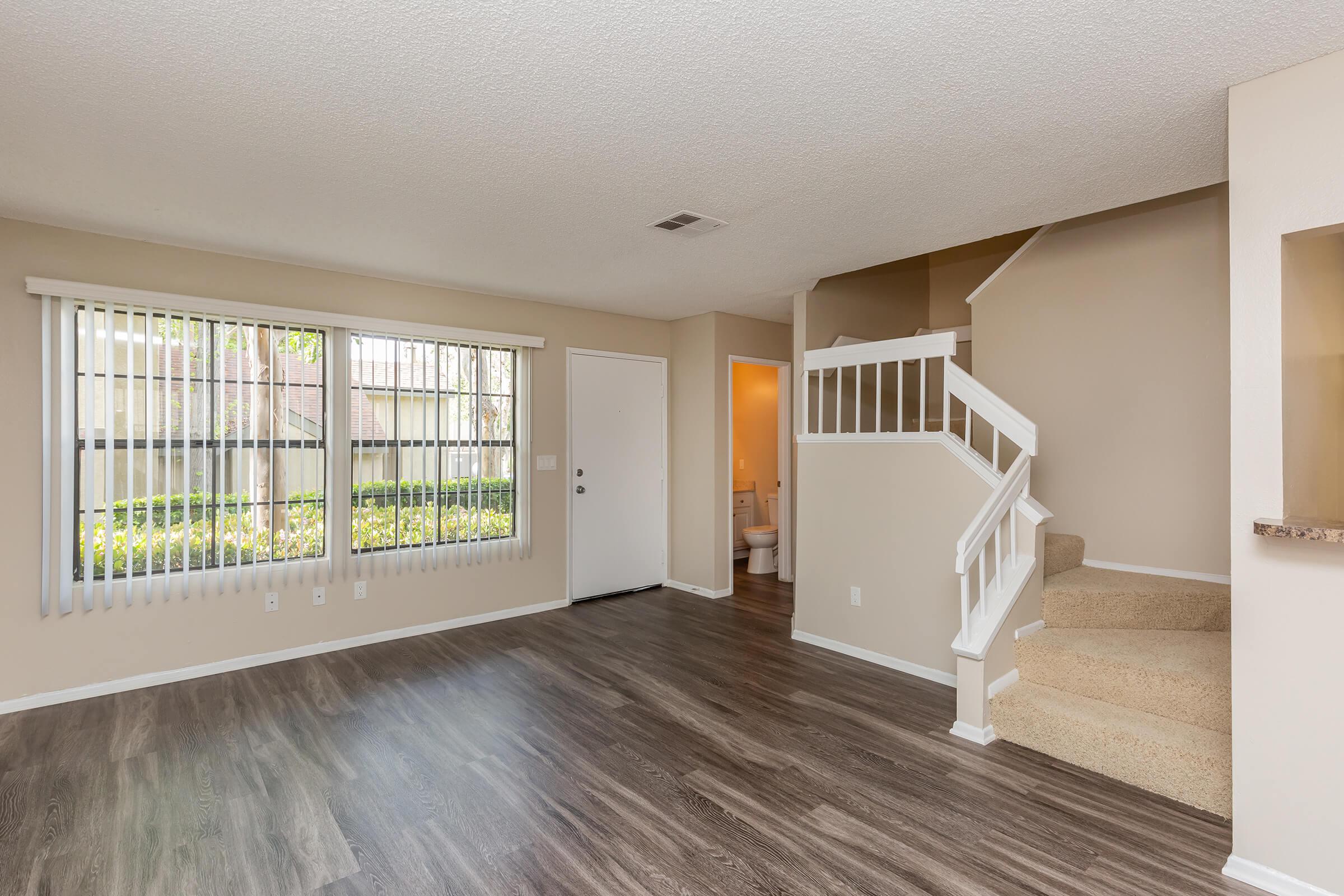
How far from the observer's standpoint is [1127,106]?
2238mm

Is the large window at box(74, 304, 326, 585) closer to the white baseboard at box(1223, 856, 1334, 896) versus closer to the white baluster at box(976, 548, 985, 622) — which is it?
the white baluster at box(976, 548, 985, 622)

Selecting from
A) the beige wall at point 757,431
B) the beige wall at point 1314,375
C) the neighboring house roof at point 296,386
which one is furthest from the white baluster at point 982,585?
the beige wall at point 757,431

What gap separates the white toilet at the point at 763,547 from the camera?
6719 mm

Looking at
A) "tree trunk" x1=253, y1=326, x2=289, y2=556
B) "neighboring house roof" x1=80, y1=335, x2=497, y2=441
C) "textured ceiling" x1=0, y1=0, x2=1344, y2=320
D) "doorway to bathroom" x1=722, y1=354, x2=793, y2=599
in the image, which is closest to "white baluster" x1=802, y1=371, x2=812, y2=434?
"textured ceiling" x1=0, y1=0, x2=1344, y2=320

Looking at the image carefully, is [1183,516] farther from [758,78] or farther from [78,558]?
[78,558]

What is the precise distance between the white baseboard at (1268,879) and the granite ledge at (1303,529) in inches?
39.7

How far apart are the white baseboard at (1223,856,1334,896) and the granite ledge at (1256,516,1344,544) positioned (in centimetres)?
101

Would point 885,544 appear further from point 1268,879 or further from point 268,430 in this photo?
point 268,430

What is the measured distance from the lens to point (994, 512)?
3137 millimetres

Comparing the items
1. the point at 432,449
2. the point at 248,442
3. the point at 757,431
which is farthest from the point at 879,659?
the point at 248,442

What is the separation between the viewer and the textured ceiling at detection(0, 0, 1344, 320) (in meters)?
1.77

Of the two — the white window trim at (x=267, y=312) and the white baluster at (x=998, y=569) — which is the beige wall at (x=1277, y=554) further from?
the white window trim at (x=267, y=312)

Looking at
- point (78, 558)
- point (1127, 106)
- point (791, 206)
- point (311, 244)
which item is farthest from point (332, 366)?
point (1127, 106)

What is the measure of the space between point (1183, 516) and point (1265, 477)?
6.15ft
